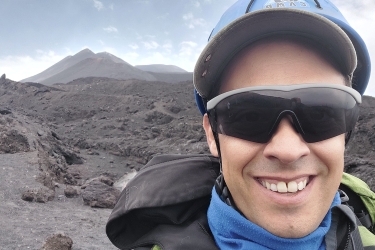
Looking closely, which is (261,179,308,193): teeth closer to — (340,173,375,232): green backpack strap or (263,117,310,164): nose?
(263,117,310,164): nose

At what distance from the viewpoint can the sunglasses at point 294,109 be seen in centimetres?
125

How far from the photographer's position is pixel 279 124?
126cm

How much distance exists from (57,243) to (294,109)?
397 centimetres

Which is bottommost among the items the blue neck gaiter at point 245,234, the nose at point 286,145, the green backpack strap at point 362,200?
the green backpack strap at point 362,200

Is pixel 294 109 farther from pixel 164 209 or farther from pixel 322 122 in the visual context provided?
pixel 164 209

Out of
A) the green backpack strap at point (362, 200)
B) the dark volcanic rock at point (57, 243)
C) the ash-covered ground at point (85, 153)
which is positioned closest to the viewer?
the green backpack strap at point (362, 200)

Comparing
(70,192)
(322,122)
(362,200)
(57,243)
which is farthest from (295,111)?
(70,192)

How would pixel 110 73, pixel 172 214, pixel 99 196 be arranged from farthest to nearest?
pixel 110 73 < pixel 99 196 < pixel 172 214

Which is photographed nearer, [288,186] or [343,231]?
[288,186]

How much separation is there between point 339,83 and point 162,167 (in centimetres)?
94

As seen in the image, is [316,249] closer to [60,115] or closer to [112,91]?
[60,115]

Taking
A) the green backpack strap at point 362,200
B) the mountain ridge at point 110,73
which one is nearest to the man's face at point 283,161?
the green backpack strap at point 362,200

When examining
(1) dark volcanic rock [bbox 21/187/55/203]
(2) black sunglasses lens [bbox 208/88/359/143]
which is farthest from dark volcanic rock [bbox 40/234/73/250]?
(2) black sunglasses lens [bbox 208/88/359/143]

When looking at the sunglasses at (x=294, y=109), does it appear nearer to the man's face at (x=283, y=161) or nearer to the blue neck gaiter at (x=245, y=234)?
the man's face at (x=283, y=161)
